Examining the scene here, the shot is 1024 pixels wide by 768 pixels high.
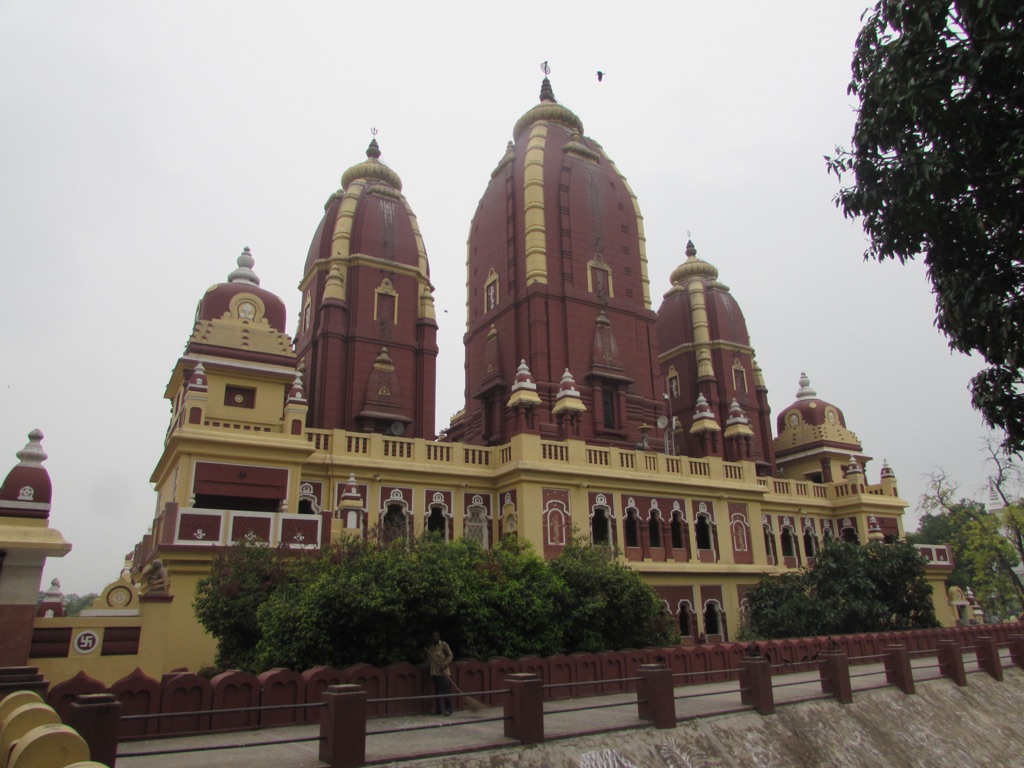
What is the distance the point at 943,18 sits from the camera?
1042 cm

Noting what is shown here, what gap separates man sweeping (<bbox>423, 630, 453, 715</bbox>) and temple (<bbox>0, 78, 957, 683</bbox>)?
16.4 feet

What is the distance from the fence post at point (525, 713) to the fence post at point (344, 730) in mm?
2010

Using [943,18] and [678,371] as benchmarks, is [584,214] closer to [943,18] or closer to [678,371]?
[678,371]

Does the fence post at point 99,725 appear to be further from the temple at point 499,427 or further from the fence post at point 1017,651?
the fence post at point 1017,651

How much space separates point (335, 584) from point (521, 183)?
786 inches

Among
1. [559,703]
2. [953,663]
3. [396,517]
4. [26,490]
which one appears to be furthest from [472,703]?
[953,663]

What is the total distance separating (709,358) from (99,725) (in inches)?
1184

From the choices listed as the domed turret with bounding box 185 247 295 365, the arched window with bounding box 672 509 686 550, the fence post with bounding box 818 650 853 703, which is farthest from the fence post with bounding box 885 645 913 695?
the domed turret with bounding box 185 247 295 365

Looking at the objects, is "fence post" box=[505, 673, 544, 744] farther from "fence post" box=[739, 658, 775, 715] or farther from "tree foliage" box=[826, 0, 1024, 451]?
"tree foliage" box=[826, 0, 1024, 451]

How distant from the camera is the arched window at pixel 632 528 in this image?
76.8 feet

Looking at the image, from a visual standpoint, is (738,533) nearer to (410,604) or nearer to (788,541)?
(788,541)

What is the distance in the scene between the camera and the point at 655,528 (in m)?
24.0

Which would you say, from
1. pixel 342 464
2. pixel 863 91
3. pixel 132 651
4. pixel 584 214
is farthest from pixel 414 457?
pixel 863 91

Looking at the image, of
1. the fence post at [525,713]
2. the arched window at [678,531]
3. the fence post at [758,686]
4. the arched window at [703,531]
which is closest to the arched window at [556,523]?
the arched window at [678,531]
